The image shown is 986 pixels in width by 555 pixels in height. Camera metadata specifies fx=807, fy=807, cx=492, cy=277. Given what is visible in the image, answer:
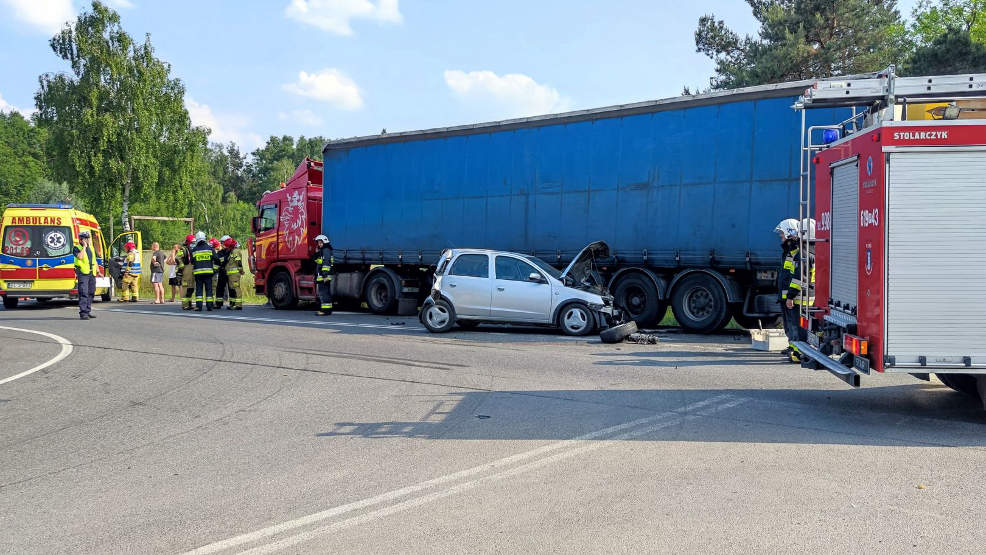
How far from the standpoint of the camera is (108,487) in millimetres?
5246

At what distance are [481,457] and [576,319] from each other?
8.27 meters

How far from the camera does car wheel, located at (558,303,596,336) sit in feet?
45.7

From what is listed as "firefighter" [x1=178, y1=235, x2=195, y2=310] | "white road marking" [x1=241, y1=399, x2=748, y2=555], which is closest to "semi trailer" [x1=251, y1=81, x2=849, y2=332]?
"firefighter" [x1=178, y1=235, x2=195, y2=310]

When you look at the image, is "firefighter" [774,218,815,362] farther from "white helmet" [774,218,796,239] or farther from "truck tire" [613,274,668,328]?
"truck tire" [613,274,668,328]

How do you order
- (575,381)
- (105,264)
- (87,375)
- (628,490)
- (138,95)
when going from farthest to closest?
(138,95), (105,264), (87,375), (575,381), (628,490)

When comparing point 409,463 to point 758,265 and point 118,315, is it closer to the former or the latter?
point 758,265

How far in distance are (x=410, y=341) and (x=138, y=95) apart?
110ft

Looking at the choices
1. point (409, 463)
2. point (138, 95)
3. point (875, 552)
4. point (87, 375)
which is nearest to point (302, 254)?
point (87, 375)

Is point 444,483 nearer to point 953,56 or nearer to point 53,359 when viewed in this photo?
point 53,359

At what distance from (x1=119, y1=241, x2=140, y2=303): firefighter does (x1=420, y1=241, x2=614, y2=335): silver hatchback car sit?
14095mm

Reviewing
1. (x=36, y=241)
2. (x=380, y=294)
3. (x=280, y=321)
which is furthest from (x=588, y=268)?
(x=36, y=241)

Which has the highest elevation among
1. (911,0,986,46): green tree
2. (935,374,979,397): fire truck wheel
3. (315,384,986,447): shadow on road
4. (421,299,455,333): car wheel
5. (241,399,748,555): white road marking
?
(911,0,986,46): green tree

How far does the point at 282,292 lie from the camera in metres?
21.5

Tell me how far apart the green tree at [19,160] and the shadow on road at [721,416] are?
6789 centimetres
